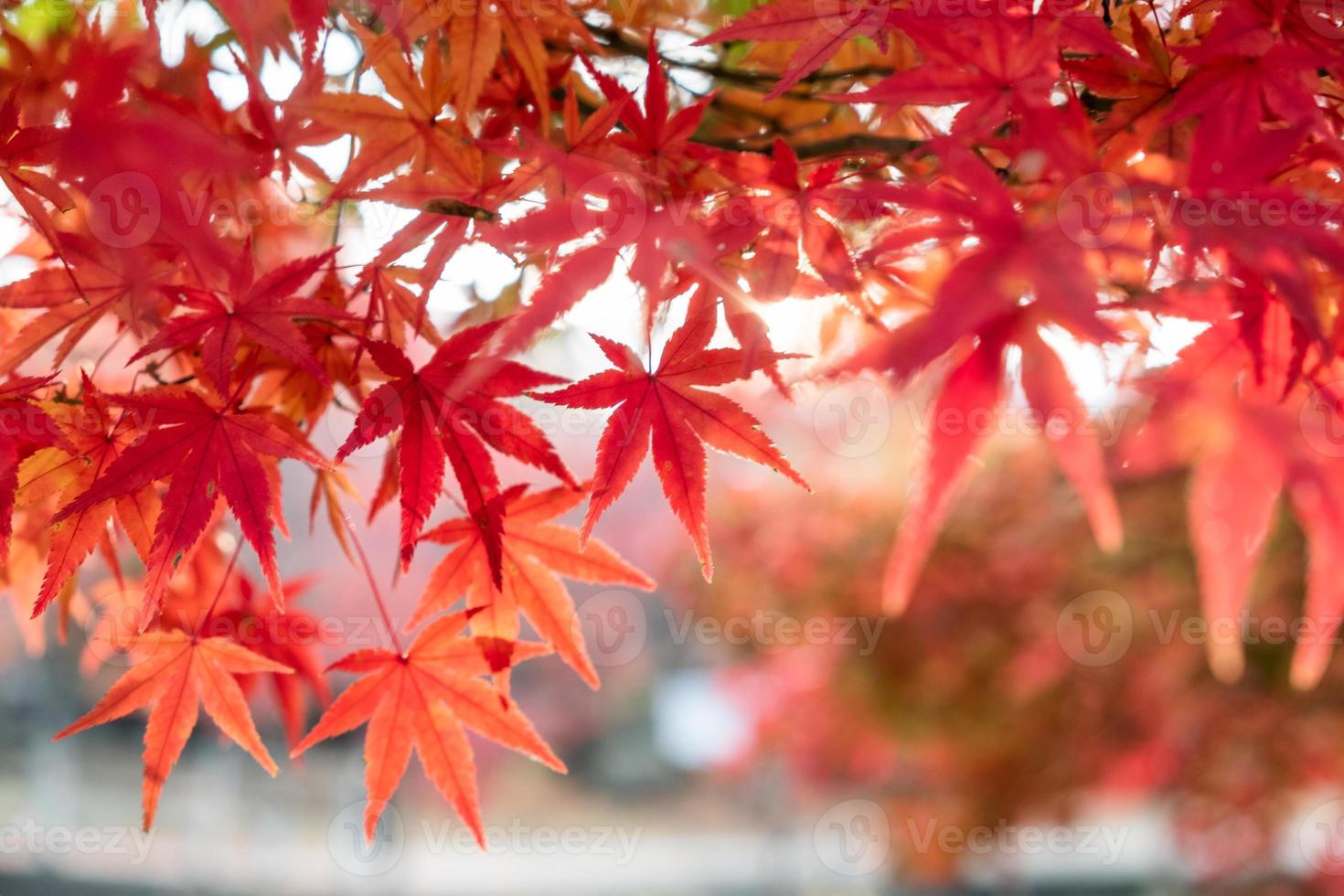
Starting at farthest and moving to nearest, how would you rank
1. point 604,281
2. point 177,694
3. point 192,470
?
point 177,694 → point 192,470 → point 604,281

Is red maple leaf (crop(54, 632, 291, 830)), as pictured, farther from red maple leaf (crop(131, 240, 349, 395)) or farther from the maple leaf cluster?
red maple leaf (crop(131, 240, 349, 395))

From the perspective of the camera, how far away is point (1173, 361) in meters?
0.55

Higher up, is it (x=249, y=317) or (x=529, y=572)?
(x=249, y=317)

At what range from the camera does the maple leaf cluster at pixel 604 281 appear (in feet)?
1.34

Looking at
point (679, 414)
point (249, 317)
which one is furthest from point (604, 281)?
point (249, 317)

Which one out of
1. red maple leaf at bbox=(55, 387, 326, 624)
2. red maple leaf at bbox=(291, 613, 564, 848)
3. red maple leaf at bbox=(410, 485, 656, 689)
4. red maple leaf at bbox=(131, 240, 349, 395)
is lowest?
red maple leaf at bbox=(291, 613, 564, 848)

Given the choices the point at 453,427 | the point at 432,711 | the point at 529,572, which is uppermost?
the point at 453,427

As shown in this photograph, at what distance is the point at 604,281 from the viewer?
1.62 ft

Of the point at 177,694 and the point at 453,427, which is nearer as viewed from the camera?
the point at 453,427

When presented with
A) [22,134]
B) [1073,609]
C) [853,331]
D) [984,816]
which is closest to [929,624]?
[1073,609]

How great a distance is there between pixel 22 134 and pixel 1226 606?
75 cm

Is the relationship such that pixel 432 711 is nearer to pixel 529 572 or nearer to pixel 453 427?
pixel 529 572

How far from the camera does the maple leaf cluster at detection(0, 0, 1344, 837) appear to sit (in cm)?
41

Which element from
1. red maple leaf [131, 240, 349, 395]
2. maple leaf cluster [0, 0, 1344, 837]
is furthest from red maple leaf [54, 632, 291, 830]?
red maple leaf [131, 240, 349, 395]
